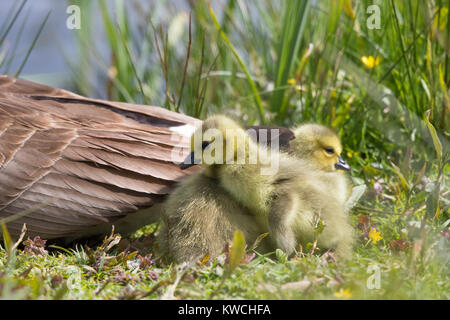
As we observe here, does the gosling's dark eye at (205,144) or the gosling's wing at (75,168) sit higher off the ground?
the gosling's dark eye at (205,144)

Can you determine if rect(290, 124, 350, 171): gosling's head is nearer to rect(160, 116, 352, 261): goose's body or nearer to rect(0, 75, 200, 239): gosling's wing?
rect(160, 116, 352, 261): goose's body

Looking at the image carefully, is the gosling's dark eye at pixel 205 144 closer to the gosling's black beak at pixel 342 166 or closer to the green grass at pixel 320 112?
the green grass at pixel 320 112

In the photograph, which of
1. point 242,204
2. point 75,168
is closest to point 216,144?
point 242,204

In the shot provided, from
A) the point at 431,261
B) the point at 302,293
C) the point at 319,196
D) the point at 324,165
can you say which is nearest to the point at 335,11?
the point at 324,165

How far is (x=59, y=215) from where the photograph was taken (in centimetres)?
228

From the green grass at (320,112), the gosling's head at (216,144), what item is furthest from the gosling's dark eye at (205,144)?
the green grass at (320,112)

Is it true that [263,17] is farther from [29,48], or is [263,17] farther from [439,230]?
[439,230]

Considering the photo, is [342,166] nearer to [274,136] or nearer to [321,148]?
[321,148]

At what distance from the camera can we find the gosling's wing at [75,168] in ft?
7.44

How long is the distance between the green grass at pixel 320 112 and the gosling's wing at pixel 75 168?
0.18m

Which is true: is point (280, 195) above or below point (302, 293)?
above

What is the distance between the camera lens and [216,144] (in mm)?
2127

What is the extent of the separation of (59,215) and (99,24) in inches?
133

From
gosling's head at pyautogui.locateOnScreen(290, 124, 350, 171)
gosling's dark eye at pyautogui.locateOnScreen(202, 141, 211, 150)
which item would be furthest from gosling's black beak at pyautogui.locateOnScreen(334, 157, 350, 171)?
gosling's dark eye at pyautogui.locateOnScreen(202, 141, 211, 150)
